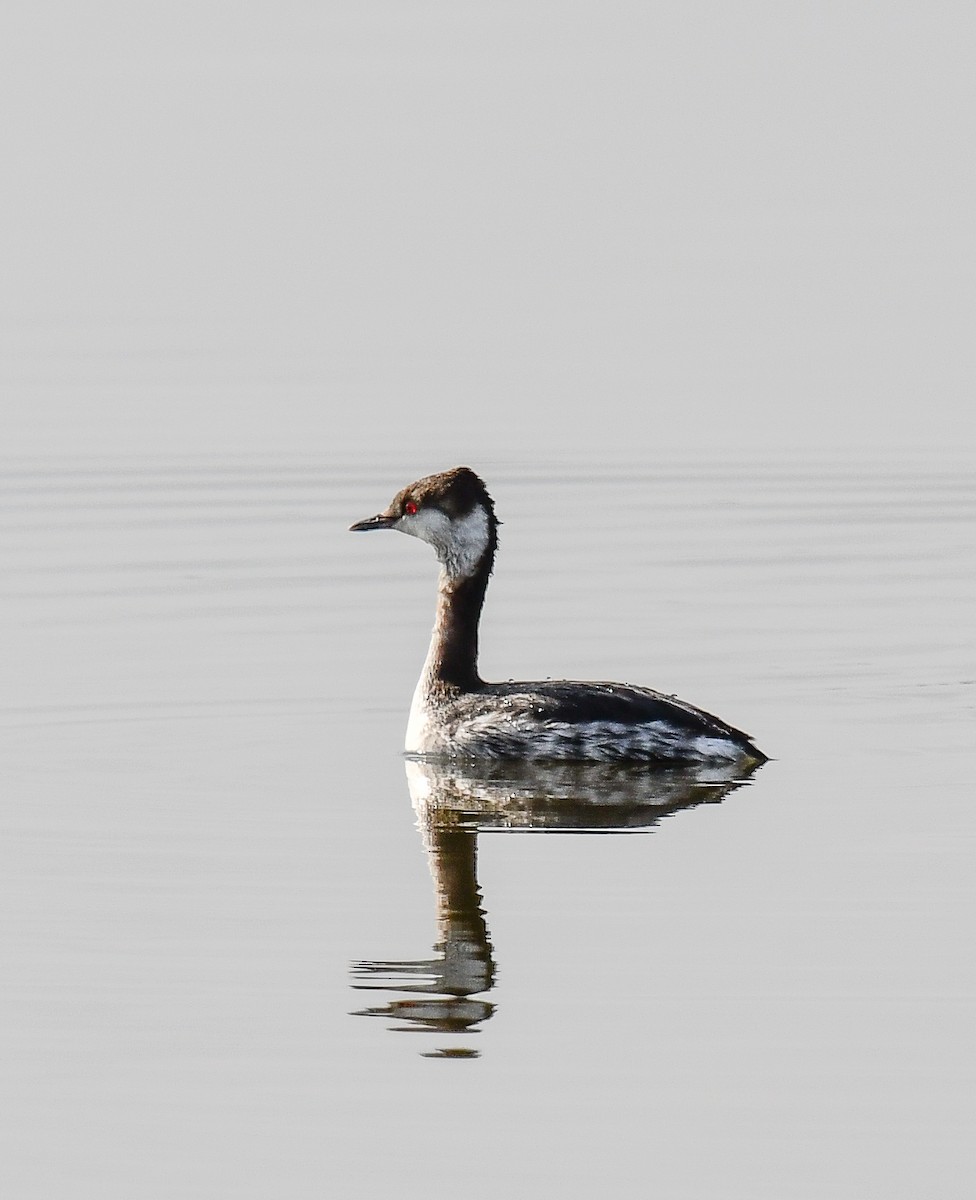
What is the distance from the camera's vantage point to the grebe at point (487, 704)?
41.5 feet

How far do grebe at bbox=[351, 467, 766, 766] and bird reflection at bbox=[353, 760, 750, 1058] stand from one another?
0.33ft

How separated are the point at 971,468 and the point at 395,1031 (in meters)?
13.9

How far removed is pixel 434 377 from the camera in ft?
86.6

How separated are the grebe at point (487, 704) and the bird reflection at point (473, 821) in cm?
10

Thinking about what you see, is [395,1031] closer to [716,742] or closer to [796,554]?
[716,742]

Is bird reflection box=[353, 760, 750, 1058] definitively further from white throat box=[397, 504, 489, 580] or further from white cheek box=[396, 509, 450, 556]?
white cheek box=[396, 509, 450, 556]

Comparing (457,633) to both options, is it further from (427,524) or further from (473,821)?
(473,821)

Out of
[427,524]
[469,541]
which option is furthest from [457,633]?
[427,524]

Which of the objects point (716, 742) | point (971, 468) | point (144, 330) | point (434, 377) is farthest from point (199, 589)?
point (144, 330)

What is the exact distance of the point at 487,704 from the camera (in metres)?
13.2

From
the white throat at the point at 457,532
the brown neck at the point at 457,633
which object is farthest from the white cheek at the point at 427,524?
the brown neck at the point at 457,633

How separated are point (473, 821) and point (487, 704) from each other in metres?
1.42

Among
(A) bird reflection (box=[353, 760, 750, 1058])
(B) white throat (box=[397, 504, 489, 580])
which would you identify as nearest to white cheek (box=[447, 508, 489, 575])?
(B) white throat (box=[397, 504, 489, 580])

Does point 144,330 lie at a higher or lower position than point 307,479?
higher
